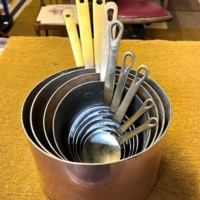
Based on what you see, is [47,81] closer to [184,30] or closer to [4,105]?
[4,105]

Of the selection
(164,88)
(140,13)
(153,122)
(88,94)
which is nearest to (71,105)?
(88,94)

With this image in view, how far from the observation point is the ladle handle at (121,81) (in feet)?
1.17

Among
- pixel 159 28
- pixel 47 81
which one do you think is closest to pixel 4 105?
pixel 47 81

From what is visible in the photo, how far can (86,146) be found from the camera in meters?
0.41

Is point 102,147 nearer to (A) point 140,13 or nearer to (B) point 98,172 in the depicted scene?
(B) point 98,172

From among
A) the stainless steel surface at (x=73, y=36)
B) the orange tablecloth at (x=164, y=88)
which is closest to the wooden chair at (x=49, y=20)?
the orange tablecloth at (x=164, y=88)

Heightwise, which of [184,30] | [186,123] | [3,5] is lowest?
[184,30]

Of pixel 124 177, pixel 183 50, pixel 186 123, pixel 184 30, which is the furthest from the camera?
pixel 184 30

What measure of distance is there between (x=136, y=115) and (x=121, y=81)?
5 centimetres

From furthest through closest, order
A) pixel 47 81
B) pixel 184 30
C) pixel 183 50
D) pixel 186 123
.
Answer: pixel 184 30
pixel 183 50
pixel 186 123
pixel 47 81

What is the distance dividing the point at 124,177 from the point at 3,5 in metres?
2.20

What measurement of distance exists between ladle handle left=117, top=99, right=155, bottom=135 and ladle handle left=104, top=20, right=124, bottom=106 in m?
0.05

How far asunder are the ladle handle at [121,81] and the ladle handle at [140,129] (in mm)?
48

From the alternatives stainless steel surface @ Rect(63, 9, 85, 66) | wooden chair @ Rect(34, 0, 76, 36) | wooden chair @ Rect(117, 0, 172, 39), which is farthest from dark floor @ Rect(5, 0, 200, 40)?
stainless steel surface @ Rect(63, 9, 85, 66)
